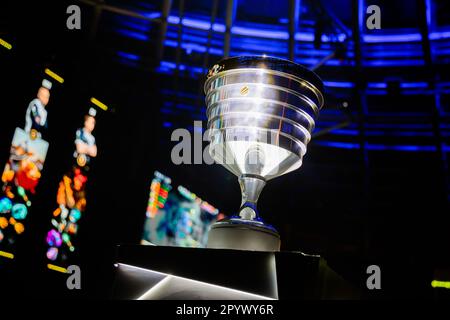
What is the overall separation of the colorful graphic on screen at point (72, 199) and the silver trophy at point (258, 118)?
3450 millimetres

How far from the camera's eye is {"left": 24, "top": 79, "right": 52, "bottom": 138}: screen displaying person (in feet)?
13.1

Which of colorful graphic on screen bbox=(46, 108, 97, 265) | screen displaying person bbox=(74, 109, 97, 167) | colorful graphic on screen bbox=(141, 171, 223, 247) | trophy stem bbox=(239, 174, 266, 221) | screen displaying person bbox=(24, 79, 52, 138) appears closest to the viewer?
trophy stem bbox=(239, 174, 266, 221)

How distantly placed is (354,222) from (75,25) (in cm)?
582

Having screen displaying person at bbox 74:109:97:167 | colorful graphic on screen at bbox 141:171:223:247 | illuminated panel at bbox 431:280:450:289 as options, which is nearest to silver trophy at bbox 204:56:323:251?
screen displaying person at bbox 74:109:97:167

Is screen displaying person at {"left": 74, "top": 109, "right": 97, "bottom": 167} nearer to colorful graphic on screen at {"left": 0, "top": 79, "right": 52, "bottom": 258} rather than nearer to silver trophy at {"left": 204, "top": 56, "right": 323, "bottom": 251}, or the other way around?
colorful graphic on screen at {"left": 0, "top": 79, "right": 52, "bottom": 258}

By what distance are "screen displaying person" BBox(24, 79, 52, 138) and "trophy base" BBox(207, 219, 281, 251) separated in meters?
3.36

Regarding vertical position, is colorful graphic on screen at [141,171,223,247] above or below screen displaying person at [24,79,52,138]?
below

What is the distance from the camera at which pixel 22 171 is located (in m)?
3.93

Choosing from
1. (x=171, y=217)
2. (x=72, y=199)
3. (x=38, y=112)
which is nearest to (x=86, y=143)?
(x=72, y=199)

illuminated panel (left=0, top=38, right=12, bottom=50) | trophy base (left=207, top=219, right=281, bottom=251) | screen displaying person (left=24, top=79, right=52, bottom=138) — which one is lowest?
trophy base (left=207, top=219, right=281, bottom=251)

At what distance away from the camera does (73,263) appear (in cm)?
438

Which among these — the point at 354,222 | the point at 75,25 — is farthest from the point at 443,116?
the point at 75,25

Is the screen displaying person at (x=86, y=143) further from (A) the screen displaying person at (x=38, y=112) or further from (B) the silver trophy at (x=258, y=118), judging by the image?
(B) the silver trophy at (x=258, y=118)

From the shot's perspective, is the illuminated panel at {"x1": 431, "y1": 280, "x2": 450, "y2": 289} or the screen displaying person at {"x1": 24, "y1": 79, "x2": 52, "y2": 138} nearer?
the screen displaying person at {"x1": 24, "y1": 79, "x2": 52, "y2": 138}
